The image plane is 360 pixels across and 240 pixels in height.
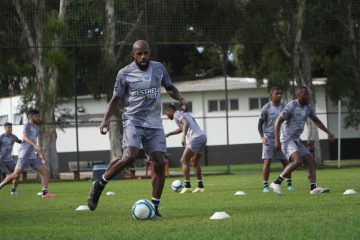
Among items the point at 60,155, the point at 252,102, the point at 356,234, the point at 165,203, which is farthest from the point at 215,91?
the point at 356,234

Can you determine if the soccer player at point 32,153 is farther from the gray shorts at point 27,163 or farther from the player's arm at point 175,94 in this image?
the player's arm at point 175,94

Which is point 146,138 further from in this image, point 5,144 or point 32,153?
point 5,144

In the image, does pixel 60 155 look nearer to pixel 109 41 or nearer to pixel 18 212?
pixel 109 41

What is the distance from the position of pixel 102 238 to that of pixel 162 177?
2.94 metres

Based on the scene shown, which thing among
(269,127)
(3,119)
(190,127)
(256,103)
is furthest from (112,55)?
(256,103)

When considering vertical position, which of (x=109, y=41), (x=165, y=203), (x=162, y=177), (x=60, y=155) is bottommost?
(x=60, y=155)

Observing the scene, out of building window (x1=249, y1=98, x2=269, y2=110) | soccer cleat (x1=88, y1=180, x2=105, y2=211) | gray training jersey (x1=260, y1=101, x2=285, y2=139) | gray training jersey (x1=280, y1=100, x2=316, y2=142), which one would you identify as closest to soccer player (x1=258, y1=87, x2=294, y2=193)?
gray training jersey (x1=260, y1=101, x2=285, y2=139)

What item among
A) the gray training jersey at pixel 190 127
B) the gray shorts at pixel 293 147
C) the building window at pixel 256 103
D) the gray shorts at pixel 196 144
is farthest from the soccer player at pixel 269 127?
the building window at pixel 256 103

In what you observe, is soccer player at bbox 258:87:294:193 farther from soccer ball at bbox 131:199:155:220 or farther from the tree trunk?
the tree trunk

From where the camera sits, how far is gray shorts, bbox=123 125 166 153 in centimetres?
1138

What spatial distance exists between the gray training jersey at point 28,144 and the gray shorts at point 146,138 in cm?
852

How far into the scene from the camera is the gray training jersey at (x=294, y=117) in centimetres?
1600

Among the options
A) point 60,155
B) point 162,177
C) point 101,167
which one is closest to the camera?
point 162,177

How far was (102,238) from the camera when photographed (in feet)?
27.9
